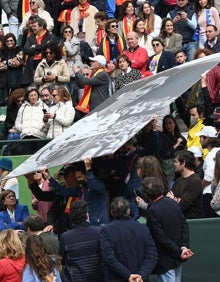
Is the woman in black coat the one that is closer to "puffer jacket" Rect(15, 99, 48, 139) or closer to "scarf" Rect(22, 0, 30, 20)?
"scarf" Rect(22, 0, 30, 20)

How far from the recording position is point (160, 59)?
20.3 m

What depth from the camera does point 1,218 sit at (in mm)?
15039

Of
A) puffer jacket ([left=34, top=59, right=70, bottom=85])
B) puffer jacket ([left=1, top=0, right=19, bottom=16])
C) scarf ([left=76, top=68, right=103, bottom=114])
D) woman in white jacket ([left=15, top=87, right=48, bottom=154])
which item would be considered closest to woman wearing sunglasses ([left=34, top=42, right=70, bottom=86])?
puffer jacket ([left=34, top=59, right=70, bottom=85])

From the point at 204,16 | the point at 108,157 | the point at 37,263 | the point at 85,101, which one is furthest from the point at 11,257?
the point at 204,16

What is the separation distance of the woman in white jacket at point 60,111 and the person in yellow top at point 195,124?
2.10 meters

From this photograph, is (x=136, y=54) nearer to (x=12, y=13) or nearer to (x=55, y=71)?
(x=55, y=71)

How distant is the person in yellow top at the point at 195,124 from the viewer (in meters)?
16.8

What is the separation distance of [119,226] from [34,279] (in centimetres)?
102

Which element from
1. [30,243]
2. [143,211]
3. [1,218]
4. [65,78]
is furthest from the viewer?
[65,78]

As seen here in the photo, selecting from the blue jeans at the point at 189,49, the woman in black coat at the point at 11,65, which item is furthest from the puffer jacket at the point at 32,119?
the blue jeans at the point at 189,49

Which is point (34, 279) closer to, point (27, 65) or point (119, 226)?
point (119, 226)

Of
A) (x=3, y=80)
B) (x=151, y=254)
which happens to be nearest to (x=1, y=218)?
(x=151, y=254)

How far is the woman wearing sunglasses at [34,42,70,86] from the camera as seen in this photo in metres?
20.6

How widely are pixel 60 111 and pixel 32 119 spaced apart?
60 centimetres
